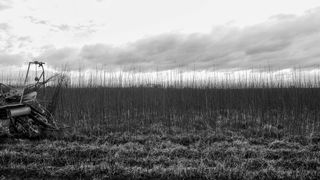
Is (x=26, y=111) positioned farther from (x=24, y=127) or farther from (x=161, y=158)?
(x=161, y=158)

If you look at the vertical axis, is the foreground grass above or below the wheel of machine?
below

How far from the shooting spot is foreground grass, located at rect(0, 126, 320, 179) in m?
3.47

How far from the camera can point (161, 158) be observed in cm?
411

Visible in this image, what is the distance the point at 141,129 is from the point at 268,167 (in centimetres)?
345

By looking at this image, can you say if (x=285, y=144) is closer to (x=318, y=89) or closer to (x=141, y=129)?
(x=141, y=129)

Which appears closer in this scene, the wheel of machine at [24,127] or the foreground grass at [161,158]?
the foreground grass at [161,158]

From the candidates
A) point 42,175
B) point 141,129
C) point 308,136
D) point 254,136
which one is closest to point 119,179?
point 42,175

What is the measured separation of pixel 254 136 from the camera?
20.0 ft

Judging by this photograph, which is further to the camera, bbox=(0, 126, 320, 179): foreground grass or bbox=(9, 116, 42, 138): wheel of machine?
→ bbox=(9, 116, 42, 138): wheel of machine

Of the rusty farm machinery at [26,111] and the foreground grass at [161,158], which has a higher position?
the rusty farm machinery at [26,111]

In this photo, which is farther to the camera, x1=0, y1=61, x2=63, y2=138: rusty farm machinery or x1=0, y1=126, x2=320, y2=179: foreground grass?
x1=0, y1=61, x2=63, y2=138: rusty farm machinery

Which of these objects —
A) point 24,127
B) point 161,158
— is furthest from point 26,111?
point 161,158

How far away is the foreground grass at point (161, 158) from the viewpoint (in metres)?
3.47

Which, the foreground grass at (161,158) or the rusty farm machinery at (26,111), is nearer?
the foreground grass at (161,158)
